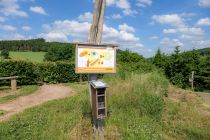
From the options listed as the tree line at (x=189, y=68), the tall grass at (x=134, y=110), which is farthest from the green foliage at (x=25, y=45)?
the tall grass at (x=134, y=110)

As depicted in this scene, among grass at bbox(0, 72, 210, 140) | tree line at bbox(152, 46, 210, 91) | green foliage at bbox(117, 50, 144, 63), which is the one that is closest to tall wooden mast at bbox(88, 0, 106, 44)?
grass at bbox(0, 72, 210, 140)

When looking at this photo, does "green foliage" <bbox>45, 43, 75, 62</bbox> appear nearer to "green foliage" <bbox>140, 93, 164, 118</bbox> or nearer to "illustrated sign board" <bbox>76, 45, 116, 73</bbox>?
"green foliage" <bbox>140, 93, 164, 118</bbox>

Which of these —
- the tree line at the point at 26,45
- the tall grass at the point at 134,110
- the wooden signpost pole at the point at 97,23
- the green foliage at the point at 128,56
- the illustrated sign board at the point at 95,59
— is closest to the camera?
the illustrated sign board at the point at 95,59

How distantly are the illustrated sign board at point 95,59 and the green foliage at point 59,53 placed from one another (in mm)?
41252

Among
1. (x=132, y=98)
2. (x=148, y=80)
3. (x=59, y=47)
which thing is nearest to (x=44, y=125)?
(x=132, y=98)

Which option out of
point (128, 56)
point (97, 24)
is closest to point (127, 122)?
point (97, 24)

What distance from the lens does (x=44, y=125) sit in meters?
5.13

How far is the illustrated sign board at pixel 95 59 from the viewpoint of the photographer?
466cm

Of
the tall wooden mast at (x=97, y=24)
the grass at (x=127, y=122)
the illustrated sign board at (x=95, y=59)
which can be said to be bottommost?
the grass at (x=127, y=122)

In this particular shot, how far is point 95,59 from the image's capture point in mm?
4801

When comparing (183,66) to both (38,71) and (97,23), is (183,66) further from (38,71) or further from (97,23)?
(97,23)

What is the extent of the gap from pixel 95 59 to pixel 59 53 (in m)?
42.3

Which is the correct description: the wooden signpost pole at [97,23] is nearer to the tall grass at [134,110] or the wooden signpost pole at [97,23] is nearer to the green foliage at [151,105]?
the tall grass at [134,110]

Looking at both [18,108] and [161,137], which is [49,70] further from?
[161,137]
